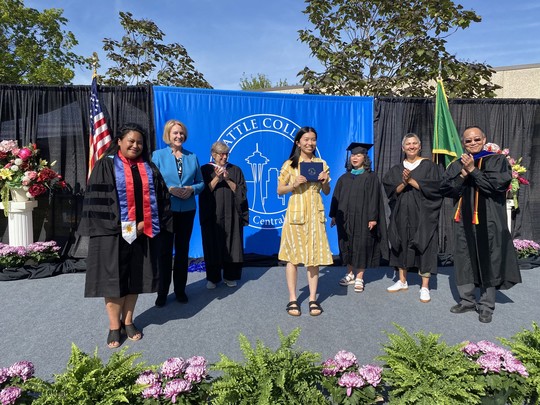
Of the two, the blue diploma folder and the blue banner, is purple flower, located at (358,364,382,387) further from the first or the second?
the blue banner

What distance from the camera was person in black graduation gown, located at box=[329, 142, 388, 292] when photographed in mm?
4074

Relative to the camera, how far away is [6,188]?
187 inches

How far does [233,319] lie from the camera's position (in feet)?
10.8

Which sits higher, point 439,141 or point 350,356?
point 439,141

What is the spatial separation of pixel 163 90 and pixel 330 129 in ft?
8.38

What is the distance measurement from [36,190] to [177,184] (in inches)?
100

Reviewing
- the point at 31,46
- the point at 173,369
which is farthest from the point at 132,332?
the point at 31,46

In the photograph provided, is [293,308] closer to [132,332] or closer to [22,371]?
[132,332]

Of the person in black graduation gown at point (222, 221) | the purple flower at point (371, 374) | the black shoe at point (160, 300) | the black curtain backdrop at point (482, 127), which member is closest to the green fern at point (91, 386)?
the purple flower at point (371, 374)

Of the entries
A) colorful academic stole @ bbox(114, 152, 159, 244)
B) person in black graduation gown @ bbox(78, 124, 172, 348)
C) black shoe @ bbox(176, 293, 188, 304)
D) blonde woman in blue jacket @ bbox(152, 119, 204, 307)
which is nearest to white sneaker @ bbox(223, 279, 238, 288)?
black shoe @ bbox(176, 293, 188, 304)

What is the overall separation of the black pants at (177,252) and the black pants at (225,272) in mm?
481

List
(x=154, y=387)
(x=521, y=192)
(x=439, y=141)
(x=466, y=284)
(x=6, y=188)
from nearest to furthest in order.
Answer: (x=154, y=387) < (x=466, y=284) < (x=6, y=188) < (x=439, y=141) < (x=521, y=192)

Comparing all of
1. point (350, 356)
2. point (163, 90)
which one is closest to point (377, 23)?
point (163, 90)

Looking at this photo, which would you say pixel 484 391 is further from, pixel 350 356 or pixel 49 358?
pixel 49 358
